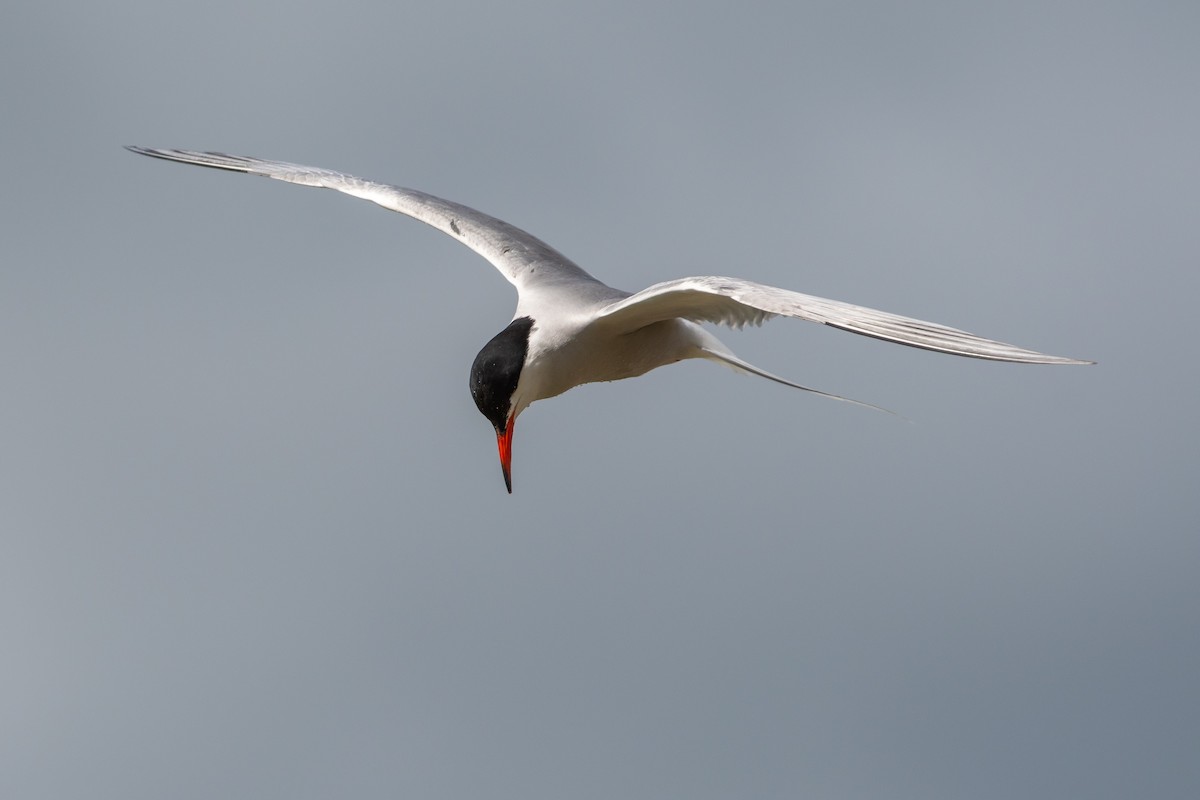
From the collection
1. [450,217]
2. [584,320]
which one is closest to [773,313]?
[584,320]

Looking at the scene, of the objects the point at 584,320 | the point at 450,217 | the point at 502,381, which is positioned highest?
the point at 450,217

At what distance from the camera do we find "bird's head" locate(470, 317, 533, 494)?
7.93 m

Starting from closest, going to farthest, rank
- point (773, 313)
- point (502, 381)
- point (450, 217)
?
point (773, 313) < point (502, 381) < point (450, 217)

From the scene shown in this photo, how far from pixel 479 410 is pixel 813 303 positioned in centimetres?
220

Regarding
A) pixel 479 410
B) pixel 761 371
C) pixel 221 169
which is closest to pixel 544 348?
pixel 479 410

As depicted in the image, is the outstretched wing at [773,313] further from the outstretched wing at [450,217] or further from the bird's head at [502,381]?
the outstretched wing at [450,217]

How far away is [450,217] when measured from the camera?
9891 mm

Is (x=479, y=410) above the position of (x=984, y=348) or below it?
below

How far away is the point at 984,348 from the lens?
581 cm

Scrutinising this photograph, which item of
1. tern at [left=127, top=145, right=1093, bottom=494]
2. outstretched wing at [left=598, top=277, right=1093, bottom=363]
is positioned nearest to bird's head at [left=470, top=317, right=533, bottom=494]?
tern at [left=127, top=145, right=1093, bottom=494]

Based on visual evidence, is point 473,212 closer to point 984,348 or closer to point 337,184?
point 337,184

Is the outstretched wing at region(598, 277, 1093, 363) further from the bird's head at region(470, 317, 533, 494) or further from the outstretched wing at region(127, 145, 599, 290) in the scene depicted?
the outstretched wing at region(127, 145, 599, 290)

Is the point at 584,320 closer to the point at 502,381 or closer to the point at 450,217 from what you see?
the point at 502,381

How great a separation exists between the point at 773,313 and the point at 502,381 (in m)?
1.79
